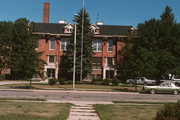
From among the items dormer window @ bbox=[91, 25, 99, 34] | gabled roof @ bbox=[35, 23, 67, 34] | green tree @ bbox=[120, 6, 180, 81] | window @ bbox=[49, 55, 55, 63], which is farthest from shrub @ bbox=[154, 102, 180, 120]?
gabled roof @ bbox=[35, 23, 67, 34]

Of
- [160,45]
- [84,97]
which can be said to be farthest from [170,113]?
[160,45]

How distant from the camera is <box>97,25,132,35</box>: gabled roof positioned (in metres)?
56.2

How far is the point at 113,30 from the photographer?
188 ft

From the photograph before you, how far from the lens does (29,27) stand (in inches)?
2094

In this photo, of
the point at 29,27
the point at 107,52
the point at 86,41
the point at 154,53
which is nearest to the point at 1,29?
the point at 29,27

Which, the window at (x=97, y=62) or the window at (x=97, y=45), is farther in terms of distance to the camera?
the window at (x=97, y=45)

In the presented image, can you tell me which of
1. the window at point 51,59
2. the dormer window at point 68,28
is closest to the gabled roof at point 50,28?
the dormer window at point 68,28

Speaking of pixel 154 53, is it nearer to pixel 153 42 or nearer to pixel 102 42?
pixel 153 42

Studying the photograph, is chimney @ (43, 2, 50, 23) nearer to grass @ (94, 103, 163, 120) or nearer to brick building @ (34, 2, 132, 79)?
brick building @ (34, 2, 132, 79)

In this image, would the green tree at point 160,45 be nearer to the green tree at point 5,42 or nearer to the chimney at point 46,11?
the chimney at point 46,11

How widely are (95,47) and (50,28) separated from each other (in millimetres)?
11108

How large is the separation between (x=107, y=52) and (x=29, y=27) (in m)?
17.7

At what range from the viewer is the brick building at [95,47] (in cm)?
5406

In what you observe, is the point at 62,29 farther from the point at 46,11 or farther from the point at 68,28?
the point at 46,11
